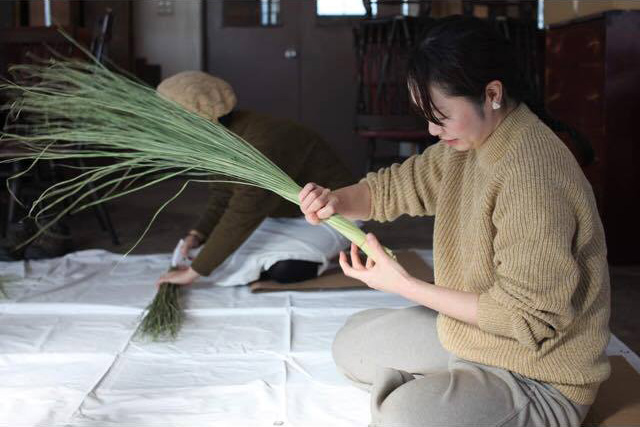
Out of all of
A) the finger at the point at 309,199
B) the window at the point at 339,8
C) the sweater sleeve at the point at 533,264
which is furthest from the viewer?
the window at the point at 339,8

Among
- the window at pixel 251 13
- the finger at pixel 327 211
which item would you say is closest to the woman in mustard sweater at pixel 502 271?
the finger at pixel 327 211

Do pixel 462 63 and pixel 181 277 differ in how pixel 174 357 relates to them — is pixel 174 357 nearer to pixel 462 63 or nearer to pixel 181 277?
pixel 181 277

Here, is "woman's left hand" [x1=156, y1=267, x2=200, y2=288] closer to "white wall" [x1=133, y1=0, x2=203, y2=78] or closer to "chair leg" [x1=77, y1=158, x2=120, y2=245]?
"chair leg" [x1=77, y1=158, x2=120, y2=245]

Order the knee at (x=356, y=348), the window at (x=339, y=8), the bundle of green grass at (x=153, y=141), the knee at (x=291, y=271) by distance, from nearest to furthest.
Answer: the bundle of green grass at (x=153, y=141) → the knee at (x=356, y=348) → the knee at (x=291, y=271) → the window at (x=339, y=8)

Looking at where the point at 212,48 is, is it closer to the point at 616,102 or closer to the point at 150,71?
the point at 150,71

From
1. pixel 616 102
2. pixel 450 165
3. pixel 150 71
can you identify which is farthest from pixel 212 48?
pixel 450 165

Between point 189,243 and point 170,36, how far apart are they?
3.78 metres

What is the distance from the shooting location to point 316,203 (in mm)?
1491

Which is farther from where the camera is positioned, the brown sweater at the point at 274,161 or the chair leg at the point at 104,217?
the chair leg at the point at 104,217

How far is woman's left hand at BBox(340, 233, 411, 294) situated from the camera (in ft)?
4.25

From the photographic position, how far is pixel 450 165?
59.6 inches

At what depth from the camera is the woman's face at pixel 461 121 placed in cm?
125

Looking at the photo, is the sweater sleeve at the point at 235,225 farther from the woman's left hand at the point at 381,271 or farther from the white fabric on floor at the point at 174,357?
the woman's left hand at the point at 381,271

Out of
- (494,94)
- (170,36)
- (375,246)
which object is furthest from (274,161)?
(170,36)
